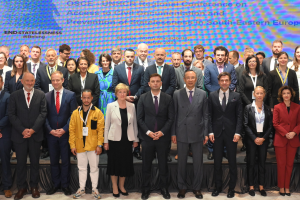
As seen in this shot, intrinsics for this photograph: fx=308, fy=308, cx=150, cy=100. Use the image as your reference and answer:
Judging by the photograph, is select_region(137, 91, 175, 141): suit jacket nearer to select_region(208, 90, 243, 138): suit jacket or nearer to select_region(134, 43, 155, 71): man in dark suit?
select_region(208, 90, 243, 138): suit jacket

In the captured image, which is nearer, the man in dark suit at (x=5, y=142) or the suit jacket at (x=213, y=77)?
the man in dark suit at (x=5, y=142)

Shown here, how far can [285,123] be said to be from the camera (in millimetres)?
4090

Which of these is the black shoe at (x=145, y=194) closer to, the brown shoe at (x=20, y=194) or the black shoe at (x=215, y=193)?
the black shoe at (x=215, y=193)

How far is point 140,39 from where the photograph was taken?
20.6ft

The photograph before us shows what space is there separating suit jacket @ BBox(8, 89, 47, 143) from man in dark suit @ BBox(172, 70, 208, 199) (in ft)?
5.65

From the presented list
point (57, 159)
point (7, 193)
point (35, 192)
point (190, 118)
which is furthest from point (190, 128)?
point (7, 193)

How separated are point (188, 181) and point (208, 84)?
4.82 ft

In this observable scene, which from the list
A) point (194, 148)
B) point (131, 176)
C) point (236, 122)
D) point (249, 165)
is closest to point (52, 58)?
point (131, 176)

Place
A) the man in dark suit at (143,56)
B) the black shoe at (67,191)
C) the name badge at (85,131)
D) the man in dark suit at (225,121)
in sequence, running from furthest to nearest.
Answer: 1. the man in dark suit at (143,56)
2. the black shoe at (67,191)
3. the man in dark suit at (225,121)
4. the name badge at (85,131)

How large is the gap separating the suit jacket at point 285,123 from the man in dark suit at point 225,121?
0.52m

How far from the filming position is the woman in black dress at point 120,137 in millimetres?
3953

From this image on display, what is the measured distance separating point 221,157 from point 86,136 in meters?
1.78

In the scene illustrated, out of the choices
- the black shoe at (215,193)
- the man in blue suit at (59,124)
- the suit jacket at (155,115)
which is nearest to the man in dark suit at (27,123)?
the man in blue suit at (59,124)

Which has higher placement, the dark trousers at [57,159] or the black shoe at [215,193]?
the dark trousers at [57,159]
